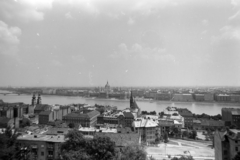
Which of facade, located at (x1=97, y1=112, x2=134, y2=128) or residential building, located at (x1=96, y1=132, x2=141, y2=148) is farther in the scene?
facade, located at (x1=97, y1=112, x2=134, y2=128)

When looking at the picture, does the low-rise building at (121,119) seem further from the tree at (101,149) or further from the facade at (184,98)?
the facade at (184,98)

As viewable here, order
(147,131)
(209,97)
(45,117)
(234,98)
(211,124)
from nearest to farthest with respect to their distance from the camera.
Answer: (147,131) → (211,124) → (45,117) → (234,98) → (209,97)

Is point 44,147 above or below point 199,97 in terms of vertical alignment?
below

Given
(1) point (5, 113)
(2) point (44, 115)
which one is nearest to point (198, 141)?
(2) point (44, 115)

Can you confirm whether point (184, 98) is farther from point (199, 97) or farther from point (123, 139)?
point (123, 139)

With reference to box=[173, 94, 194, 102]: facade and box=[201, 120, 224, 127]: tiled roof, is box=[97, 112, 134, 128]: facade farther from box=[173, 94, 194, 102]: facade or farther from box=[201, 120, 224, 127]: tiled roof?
box=[173, 94, 194, 102]: facade

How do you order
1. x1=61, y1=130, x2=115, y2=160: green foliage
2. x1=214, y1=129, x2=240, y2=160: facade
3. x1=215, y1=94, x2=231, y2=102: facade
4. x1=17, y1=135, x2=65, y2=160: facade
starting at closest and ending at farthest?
x1=61, y1=130, x2=115, y2=160: green foliage < x1=214, y1=129, x2=240, y2=160: facade < x1=17, y1=135, x2=65, y2=160: facade < x1=215, y1=94, x2=231, y2=102: facade

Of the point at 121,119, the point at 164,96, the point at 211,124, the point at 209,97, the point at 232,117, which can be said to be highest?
the point at 209,97

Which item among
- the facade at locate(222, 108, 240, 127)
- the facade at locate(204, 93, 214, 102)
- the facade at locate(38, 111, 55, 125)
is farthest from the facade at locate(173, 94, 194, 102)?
the facade at locate(38, 111, 55, 125)

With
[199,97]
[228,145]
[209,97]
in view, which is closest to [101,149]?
[228,145]
